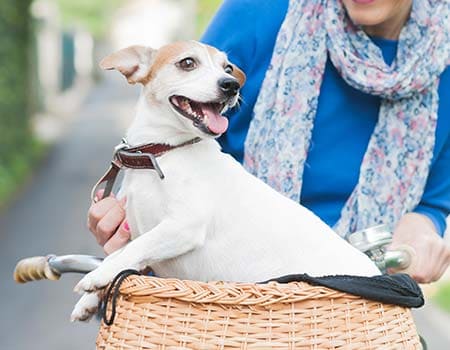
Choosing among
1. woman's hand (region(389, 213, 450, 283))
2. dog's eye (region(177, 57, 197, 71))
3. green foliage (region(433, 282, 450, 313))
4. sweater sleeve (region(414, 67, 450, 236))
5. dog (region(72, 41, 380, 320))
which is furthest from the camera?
green foliage (region(433, 282, 450, 313))

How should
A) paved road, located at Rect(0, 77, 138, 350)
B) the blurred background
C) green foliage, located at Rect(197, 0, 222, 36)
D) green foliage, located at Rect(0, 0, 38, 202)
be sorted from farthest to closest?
1. green foliage, located at Rect(197, 0, 222, 36)
2. green foliage, located at Rect(0, 0, 38, 202)
3. the blurred background
4. paved road, located at Rect(0, 77, 138, 350)

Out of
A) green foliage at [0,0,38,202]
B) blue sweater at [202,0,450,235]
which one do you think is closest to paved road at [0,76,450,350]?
green foliage at [0,0,38,202]

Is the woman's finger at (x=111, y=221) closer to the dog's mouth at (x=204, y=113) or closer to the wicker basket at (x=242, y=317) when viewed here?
the dog's mouth at (x=204, y=113)

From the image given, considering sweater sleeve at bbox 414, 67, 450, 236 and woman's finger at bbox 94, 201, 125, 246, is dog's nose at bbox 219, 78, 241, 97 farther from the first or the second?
sweater sleeve at bbox 414, 67, 450, 236

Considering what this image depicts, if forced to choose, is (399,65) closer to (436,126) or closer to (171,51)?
(436,126)

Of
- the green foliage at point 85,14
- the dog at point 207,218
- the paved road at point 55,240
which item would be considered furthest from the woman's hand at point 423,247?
the green foliage at point 85,14

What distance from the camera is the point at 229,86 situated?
102 inches

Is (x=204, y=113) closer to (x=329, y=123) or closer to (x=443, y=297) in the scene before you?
(x=329, y=123)

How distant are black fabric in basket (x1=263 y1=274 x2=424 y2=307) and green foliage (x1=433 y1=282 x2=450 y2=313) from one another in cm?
633

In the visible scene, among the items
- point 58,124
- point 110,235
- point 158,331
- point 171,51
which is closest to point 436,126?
point 171,51

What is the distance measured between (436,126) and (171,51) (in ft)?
2.93

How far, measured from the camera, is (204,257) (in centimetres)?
252

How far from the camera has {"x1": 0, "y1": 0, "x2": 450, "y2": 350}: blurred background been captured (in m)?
7.68

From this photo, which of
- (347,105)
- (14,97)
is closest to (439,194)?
(347,105)
